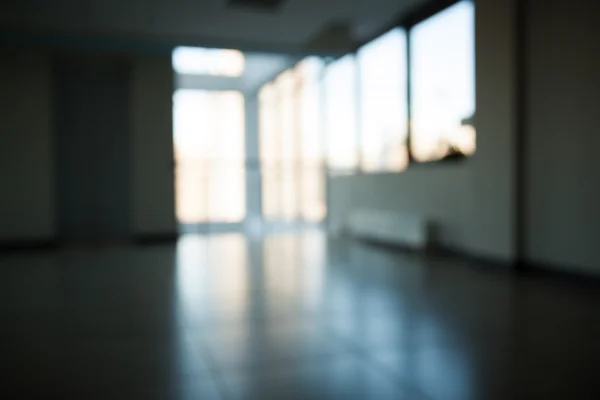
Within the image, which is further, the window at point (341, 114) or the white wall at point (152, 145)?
the window at point (341, 114)

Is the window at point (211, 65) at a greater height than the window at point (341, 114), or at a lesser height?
greater

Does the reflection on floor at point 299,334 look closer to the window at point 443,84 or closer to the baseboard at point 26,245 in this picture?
the window at point 443,84

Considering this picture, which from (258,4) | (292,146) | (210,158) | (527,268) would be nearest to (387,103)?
(258,4)

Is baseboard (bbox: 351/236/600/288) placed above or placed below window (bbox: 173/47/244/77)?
below

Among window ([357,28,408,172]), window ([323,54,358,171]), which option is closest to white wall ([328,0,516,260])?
window ([357,28,408,172])

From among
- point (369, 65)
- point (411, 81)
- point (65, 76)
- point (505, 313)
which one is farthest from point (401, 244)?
point (65, 76)

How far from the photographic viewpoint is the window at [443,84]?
21.4ft

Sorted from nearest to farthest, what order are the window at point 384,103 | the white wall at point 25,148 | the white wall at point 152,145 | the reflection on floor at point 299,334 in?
the reflection on floor at point 299,334
the window at point 384,103
the white wall at point 25,148
the white wall at point 152,145

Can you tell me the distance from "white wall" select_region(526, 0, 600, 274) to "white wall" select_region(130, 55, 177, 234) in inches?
247

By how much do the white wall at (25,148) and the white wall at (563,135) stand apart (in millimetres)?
7387

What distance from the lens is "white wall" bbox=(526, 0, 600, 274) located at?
4.68 m

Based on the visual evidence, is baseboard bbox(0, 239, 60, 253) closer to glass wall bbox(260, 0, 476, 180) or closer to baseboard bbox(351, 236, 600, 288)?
glass wall bbox(260, 0, 476, 180)

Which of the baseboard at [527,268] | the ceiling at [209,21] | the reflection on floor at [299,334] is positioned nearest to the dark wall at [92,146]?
the ceiling at [209,21]

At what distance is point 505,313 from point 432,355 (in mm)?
1174
